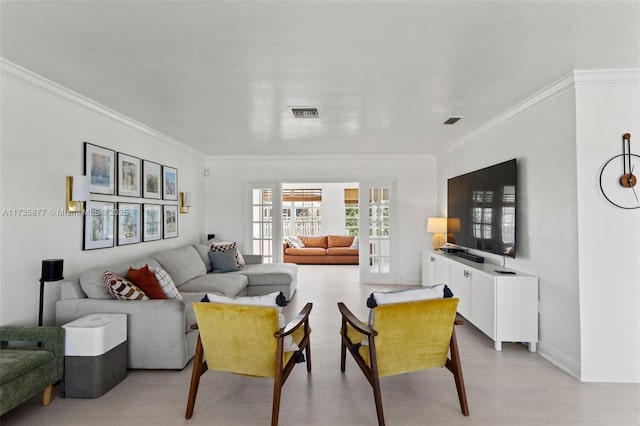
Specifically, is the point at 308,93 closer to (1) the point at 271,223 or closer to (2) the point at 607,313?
(2) the point at 607,313

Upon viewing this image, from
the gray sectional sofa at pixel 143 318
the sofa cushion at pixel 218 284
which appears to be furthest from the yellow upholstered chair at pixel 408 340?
the sofa cushion at pixel 218 284

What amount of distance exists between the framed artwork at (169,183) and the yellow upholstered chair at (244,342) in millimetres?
3292

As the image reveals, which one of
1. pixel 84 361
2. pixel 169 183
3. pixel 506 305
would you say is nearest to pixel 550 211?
pixel 506 305

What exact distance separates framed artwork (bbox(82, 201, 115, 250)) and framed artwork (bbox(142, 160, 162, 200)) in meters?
0.72

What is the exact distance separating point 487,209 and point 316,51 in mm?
2878

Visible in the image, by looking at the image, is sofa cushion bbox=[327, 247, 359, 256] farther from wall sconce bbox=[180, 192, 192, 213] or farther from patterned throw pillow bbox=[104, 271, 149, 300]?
patterned throw pillow bbox=[104, 271, 149, 300]

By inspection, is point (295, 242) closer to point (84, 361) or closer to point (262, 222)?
point (262, 222)

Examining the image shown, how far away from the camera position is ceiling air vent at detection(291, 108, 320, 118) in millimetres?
3631

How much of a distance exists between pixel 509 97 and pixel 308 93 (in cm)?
193

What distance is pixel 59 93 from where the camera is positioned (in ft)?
9.99

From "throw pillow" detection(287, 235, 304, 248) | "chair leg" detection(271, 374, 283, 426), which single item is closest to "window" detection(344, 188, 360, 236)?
"throw pillow" detection(287, 235, 304, 248)

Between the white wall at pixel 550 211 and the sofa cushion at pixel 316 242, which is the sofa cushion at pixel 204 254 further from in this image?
the sofa cushion at pixel 316 242

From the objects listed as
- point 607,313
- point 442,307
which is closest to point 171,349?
point 442,307

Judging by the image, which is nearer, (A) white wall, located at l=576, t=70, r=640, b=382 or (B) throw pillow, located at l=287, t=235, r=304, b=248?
(A) white wall, located at l=576, t=70, r=640, b=382
